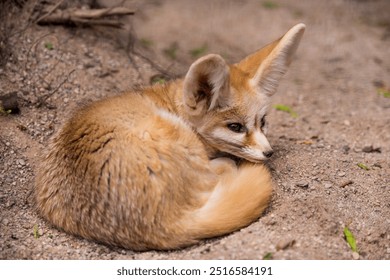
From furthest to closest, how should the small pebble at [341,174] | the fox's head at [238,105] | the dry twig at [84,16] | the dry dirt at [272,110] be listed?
the dry twig at [84,16] → the small pebble at [341,174] → the fox's head at [238,105] → the dry dirt at [272,110]

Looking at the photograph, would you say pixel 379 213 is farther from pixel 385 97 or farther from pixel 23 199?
pixel 385 97

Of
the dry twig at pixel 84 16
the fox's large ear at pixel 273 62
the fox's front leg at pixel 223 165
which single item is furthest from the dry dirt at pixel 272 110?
the fox's large ear at pixel 273 62

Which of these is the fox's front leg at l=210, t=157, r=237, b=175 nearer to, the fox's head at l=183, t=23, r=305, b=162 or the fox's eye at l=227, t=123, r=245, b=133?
the fox's head at l=183, t=23, r=305, b=162

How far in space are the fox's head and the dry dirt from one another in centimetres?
39

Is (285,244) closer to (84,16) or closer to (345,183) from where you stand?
(345,183)

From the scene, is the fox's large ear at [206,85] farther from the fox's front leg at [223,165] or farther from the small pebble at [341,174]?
the small pebble at [341,174]

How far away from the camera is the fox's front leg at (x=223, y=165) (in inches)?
130

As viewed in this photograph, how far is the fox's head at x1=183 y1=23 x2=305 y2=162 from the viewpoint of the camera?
325 cm

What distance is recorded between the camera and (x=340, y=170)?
3584 mm

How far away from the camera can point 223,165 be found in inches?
132

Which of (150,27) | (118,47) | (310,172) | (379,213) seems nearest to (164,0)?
(150,27)

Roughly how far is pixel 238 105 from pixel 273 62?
1.35 ft

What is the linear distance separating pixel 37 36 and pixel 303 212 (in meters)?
3.02

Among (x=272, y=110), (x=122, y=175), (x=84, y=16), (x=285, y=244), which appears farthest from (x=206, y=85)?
(x=84, y=16)
